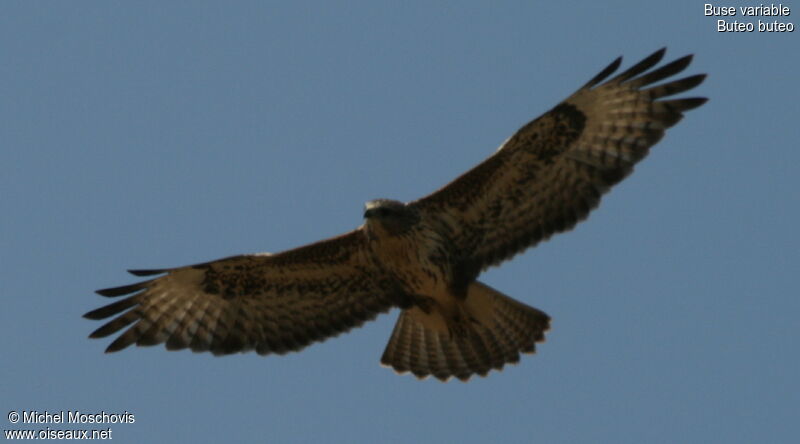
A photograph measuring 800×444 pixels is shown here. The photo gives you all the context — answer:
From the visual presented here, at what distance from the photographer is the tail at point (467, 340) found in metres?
16.2

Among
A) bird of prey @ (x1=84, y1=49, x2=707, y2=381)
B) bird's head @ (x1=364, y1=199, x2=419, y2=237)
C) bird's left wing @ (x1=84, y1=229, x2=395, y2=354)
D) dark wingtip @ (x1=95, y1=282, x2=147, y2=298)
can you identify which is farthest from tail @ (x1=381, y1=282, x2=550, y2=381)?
dark wingtip @ (x1=95, y1=282, x2=147, y2=298)

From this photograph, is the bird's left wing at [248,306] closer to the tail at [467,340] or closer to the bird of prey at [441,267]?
the bird of prey at [441,267]

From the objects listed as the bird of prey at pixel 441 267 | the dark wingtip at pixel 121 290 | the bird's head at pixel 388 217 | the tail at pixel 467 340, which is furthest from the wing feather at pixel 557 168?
the dark wingtip at pixel 121 290

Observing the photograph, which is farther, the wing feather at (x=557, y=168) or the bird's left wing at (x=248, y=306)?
the bird's left wing at (x=248, y=306)

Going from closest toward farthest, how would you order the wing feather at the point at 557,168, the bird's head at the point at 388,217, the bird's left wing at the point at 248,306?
1. the bird's head at the point at 388,217
2. the wing feather at the point at 557,168
3. the bird's left wing at the point at 248,306

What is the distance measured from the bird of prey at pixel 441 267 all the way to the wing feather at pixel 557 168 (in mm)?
11

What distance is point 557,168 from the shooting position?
616 inches

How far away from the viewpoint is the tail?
53.1ft

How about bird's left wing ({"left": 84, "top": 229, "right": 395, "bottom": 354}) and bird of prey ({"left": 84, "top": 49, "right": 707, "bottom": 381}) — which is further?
bird's left wing ({"left": 84, "top": 229, "right": 395, "bottom": 354})

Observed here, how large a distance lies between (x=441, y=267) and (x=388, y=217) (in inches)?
31.5

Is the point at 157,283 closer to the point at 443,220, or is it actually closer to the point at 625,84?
the point at 443,220

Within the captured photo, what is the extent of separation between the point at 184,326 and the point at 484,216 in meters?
3.11

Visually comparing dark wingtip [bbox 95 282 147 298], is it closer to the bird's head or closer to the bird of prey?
the bird of prey

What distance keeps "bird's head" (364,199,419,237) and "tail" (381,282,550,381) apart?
1.24 meters
